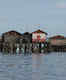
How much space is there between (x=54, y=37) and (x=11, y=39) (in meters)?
32.3

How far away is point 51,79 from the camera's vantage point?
42.7 ft

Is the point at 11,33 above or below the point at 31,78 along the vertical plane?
above

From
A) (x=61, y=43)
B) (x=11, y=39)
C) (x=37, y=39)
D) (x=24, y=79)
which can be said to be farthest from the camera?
(x=61, y=43)

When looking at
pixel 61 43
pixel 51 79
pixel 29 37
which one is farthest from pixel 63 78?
pixel 61 43

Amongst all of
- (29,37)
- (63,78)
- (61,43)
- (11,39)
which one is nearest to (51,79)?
(63,78)

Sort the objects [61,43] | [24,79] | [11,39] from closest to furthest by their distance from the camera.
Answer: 1. [24,79]
2. [11,39]
3. [61,43]

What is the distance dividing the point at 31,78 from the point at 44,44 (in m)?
94.7

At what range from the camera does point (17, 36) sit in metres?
114

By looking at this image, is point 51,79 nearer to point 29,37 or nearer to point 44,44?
point 44,44

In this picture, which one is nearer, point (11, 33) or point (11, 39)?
point (11, 39)

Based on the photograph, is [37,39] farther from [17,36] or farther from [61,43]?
[61,43]

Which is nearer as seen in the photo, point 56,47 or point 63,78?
point 63,78

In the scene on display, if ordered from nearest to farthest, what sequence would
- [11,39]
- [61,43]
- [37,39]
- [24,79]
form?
[24,79] < [11,39] < [37,39] < [61,43]

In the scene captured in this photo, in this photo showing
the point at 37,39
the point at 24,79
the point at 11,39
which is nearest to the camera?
the point at 24,79
